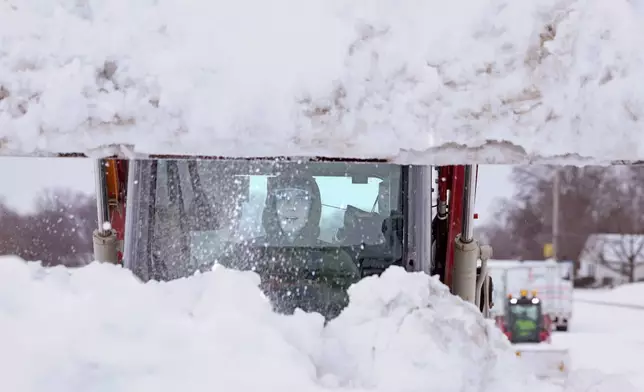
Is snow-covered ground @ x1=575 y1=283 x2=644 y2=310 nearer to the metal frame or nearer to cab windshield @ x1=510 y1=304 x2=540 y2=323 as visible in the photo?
cab windshield @ x1=510 y1=304 x2=540 y2=323

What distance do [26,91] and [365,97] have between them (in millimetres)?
820

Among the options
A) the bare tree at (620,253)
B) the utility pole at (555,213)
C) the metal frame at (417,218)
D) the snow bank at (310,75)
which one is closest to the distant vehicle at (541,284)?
the bare tree at (620,253)

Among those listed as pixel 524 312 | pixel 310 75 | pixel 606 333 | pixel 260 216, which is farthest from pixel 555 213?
pixel 310 75

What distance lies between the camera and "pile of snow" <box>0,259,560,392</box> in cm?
154

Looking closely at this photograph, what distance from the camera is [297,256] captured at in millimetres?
2484

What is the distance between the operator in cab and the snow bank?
2.98ft

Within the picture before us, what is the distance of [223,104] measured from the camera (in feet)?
5.09

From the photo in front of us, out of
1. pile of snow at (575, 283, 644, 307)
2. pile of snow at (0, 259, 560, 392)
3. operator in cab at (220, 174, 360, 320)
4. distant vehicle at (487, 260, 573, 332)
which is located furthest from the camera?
pile of snow at (575, 283, 644, 307)

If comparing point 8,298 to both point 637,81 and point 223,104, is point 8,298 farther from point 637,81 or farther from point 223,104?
point 637,81

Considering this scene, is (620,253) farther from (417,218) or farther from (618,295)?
(417,218)

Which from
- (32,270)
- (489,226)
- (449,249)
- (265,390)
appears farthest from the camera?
(489,226)

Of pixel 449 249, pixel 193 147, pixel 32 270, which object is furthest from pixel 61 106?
pixel 449 249

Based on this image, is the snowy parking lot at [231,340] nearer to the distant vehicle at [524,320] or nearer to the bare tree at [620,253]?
the distant vehicle at [524,320]

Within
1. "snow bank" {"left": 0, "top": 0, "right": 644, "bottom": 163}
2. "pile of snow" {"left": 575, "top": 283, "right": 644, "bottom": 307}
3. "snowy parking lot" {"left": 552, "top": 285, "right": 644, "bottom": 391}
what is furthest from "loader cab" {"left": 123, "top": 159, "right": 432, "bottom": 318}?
"pile of snow" {"left": 575, "top": 283, "right": 644, "bottom": 307}
